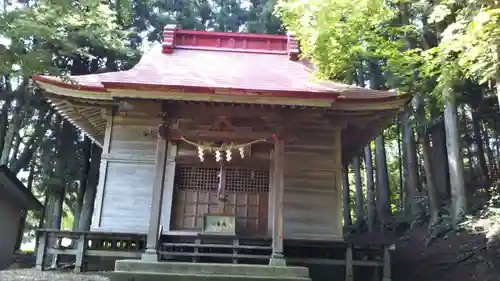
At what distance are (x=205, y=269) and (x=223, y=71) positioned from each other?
491 cm

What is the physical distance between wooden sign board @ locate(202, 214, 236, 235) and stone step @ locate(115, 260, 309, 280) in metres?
1.56

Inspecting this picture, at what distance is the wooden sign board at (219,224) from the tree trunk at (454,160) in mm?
5134

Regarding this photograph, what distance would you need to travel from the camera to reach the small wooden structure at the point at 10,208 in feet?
40.4

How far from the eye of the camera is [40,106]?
16.5 meters

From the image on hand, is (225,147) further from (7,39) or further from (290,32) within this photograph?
(290,32)


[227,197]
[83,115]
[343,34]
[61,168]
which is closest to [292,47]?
[343,34]

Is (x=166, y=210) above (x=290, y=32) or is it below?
below

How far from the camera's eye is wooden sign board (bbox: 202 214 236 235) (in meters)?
8.52

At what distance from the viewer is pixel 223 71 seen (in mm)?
10281

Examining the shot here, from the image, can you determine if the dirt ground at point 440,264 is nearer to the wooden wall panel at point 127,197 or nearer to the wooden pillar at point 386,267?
the wooden wall panel at point 127,197

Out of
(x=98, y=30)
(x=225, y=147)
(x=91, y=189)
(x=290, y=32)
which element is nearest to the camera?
(x=225, y=147)

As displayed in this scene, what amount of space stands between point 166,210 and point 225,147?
2213 millimetres

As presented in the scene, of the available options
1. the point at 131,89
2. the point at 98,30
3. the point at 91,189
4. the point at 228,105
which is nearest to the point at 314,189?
the point at 228,105

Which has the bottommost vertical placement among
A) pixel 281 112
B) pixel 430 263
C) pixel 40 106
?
pixel 430 263
